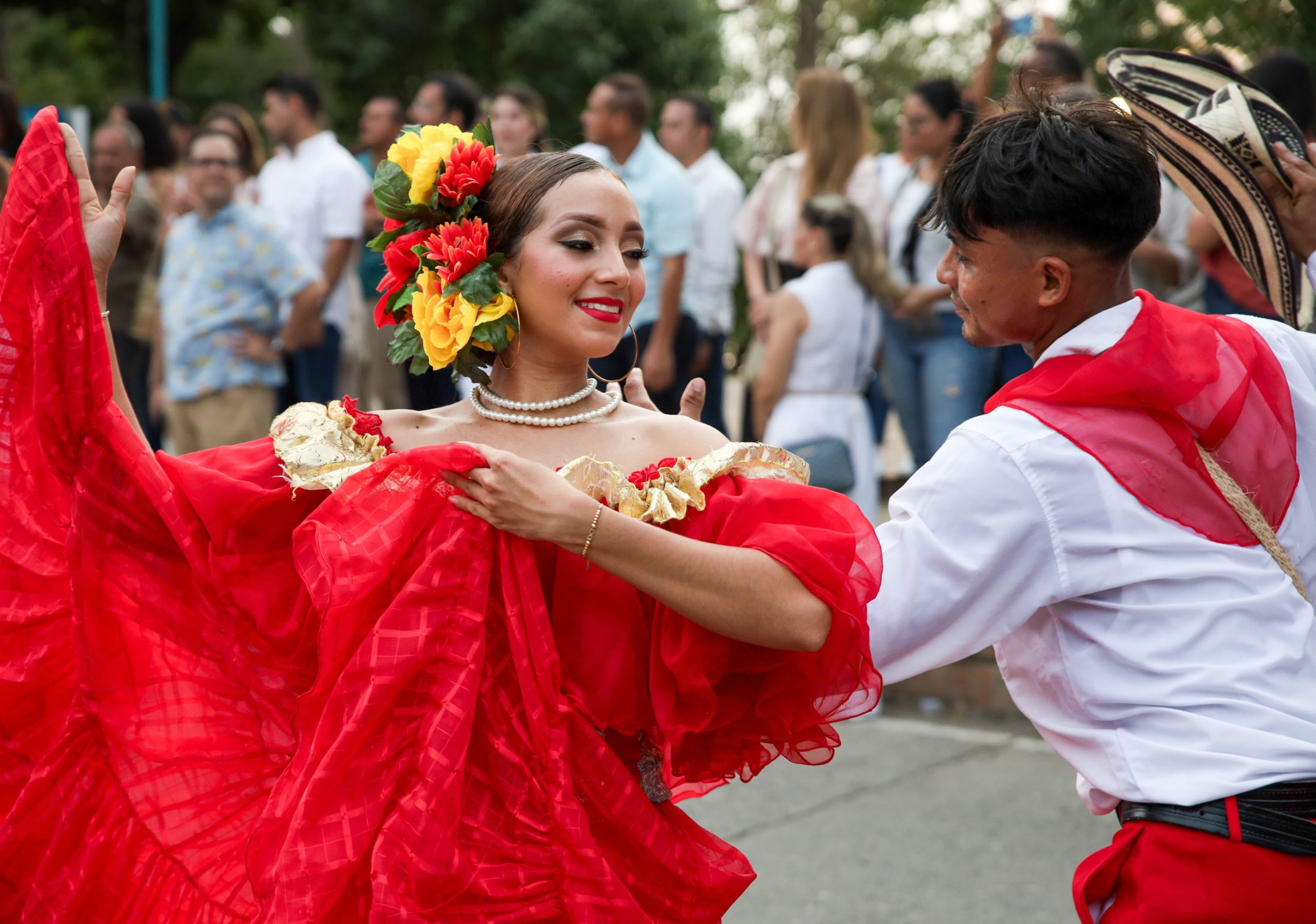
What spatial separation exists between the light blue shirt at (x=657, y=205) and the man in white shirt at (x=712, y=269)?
201 mm

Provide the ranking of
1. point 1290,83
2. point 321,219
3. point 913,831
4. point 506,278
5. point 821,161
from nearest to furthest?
point 506,278 < point 913,831 < point 1290,83 < point 821,161 < point 321,219

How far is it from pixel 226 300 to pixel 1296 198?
16.1ft

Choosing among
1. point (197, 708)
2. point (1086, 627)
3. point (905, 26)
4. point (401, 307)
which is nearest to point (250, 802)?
point (197, 708)

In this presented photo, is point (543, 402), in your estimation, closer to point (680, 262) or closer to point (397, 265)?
point (397, 265)

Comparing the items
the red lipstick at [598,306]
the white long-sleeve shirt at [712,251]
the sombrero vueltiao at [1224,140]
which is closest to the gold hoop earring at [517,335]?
the red lipstick at [598,306]

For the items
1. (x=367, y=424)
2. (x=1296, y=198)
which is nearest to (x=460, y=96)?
(x=367, y=424)

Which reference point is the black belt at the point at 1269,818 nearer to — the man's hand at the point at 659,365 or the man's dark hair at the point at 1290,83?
the man's dark hair at the point at 1290,83

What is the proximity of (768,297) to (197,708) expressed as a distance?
4617 millimetres

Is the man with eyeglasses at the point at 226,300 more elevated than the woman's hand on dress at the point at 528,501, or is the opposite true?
the woman's hand on dress at the point at 528,501

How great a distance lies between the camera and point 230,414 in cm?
636

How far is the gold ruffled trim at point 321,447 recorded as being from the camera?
7.57 ft

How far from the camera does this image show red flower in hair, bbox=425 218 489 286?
2.36 m

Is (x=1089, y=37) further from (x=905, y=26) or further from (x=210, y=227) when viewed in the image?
(x=905, y=26)

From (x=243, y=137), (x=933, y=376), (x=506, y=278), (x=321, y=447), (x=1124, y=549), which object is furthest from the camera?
(x=243, y=137)
